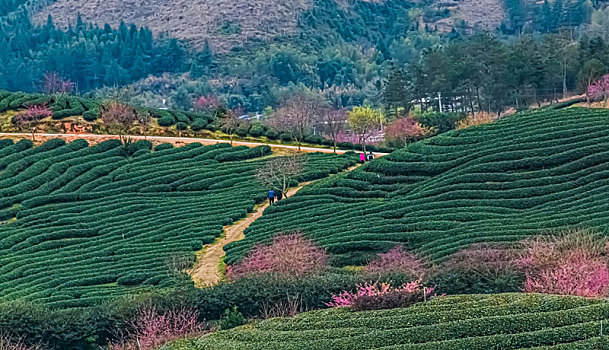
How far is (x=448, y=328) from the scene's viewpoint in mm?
26906

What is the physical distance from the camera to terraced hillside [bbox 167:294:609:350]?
2531cm

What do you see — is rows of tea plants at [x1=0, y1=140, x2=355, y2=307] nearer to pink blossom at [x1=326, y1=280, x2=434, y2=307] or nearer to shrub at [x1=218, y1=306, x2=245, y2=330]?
shrub at [x1=218, y1=306, x2=245, y2=330]

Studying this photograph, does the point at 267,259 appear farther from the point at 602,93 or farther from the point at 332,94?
the point at 332,94

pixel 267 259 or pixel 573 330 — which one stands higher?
pixel 573 330

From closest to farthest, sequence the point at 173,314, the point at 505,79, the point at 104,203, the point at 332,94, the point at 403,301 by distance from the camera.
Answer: the point at 403,301 < the point at 173,314 < the point at 104,203 < the point at 505,79 < the point at 332,94

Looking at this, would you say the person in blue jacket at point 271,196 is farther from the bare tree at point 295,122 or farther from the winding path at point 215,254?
the bare tree at point 295,122

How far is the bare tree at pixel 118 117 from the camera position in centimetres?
7706

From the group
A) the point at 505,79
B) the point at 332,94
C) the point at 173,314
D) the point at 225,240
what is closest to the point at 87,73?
the point at 332,94

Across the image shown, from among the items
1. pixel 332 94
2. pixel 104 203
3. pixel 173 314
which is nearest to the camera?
pixel 173 314

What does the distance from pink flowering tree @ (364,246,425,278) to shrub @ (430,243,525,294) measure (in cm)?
133

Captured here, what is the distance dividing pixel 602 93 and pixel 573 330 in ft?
188

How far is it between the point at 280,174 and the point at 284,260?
759 inches

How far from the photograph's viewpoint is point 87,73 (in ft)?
609

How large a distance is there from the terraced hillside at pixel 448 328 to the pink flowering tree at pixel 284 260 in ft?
32.8
